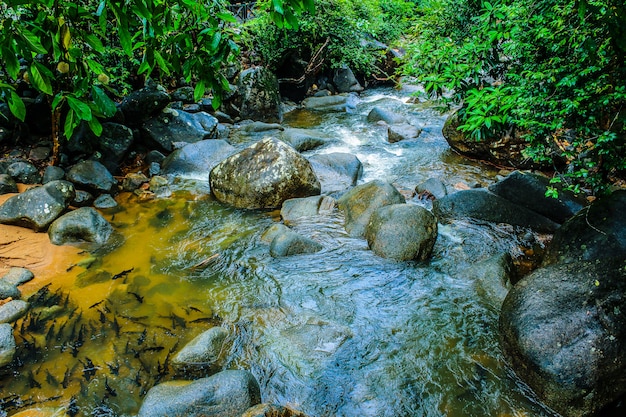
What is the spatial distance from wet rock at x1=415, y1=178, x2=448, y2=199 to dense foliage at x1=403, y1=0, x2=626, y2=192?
3.16 m

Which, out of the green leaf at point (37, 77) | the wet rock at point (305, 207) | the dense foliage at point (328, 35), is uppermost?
the dense foliage at point (328, 35)

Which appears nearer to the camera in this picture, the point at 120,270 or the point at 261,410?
the point at 261,410

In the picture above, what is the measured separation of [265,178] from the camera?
7.01m

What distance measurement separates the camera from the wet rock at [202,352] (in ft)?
12.4

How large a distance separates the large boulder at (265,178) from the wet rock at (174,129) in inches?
103

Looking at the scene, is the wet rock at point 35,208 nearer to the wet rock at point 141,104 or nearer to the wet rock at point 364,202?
the wet rock at point 141,104

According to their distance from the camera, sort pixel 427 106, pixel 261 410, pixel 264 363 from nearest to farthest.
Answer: pixel 261 410 < pixel 264 363 < pixel 427 106

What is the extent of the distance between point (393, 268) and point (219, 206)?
3576mm

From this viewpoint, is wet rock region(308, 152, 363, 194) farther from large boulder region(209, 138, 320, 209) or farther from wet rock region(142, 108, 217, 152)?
wet rock region(142, 108, 217, 152)

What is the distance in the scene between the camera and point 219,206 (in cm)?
726

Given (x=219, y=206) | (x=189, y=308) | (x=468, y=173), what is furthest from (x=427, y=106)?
(x=189, y=308)

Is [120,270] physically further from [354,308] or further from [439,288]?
[439,288]

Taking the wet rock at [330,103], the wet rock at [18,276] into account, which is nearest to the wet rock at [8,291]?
the wet rock at [18,276]

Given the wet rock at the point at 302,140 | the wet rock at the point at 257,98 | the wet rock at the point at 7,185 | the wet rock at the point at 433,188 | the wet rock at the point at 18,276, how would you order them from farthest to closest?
1. the wet rock at the point at 257,98
2. the wet rock at the point at 302,140
3. the wet rock at the point at 433,188
4. the wet rock at the point at 7,185
5. the wet rock at the point at 18,276
